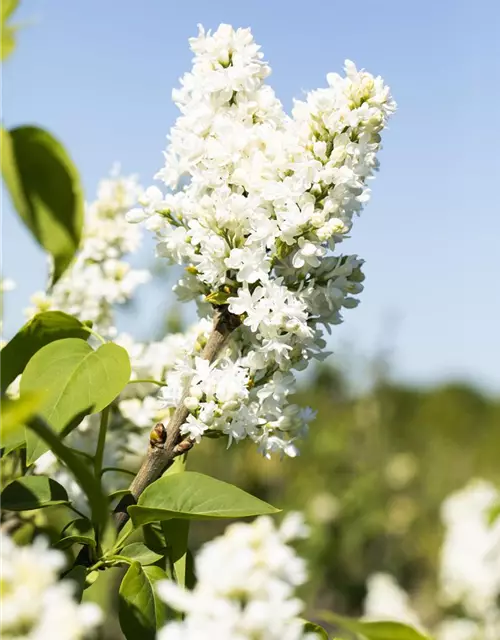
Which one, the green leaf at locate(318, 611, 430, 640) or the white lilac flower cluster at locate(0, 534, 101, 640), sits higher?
the green leaf at locate(318, 611, 430, 640)

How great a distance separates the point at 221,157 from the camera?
2.09ft

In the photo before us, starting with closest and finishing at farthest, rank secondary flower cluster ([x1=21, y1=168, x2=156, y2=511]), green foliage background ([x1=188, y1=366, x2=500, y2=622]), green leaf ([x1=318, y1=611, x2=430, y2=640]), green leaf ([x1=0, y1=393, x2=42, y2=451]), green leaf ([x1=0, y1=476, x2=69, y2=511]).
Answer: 1. green leaf ([x1=0, y1=393, x2=42, y2=451])
2. green leaf ([x1=318, y1=611, x2=430, y2=640])
3. green leaf ([x1=0, y1=476, x2=69, y2=511])
4. secondary flower cluster ([x1=21, y1=168, x2=156, y2=511])
5. green foliage background ([x1=188, y1=366, x2=500, y2=622])

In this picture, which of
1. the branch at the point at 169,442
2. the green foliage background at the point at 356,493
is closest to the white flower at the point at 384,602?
the green foliage background at the point at 356,493

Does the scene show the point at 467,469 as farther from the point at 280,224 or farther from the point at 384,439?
the point at 280,224

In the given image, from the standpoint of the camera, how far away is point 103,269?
3.41 feet

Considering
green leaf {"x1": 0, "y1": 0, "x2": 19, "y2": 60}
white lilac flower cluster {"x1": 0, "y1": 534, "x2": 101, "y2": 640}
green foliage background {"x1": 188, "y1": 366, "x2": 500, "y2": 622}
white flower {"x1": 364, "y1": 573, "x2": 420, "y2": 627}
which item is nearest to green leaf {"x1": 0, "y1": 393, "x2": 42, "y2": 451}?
white lilac flower cluster {"x1": 0, "y1": 534, "x2": 101, "y2": 640}

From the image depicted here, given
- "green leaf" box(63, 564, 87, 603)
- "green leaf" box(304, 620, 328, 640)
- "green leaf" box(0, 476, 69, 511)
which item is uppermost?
"green leaf" box(0, 476, 69, 511)

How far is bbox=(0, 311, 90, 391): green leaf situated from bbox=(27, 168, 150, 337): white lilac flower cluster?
0.20m

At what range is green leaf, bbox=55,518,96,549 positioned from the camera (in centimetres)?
59

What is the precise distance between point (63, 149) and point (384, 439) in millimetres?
4669

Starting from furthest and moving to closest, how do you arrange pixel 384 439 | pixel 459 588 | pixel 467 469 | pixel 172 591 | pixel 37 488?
pixel 467 469
pixel 384 439
pixel 459 588
pixel 37 488
pixel 172 591

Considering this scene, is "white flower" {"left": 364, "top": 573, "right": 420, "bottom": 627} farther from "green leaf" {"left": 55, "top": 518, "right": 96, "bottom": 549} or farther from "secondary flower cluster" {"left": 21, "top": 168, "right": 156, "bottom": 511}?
"green leaf" {"left": 55, "top": 518, "right": 96, "bottom": 549}

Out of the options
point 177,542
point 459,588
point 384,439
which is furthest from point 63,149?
point 384,439

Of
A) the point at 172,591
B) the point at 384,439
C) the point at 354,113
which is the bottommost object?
the point at 172,591
